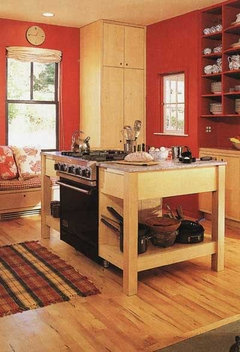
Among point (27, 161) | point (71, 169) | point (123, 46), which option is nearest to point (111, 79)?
point (123, 46)

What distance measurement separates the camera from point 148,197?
129 inches

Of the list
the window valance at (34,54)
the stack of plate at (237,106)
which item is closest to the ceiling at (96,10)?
the window valance at (34,54)

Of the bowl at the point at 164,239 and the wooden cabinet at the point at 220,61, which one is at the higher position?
the wooden cabinet at the point at 220,61

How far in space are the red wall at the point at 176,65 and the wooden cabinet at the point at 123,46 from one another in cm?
14

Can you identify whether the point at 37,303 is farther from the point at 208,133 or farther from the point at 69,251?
the point at 208,133

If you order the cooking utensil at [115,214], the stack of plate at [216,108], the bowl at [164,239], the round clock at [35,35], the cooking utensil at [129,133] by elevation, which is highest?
the round clock at [35,35]

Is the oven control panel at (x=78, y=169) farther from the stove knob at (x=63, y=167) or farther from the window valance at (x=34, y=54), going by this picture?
the window valance at (x=34, y=54)

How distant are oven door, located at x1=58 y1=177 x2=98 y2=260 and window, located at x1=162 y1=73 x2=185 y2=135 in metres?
2.63

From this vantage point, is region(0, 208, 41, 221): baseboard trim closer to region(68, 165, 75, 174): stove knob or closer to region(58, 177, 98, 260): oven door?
region(58, 177, 98, 260): oven door

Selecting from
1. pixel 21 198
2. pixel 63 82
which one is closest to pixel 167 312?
pixel 21 198

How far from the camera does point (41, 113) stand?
6.81m

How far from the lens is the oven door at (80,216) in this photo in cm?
372

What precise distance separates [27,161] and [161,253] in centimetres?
307

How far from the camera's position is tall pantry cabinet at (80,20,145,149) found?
652 centimetres
